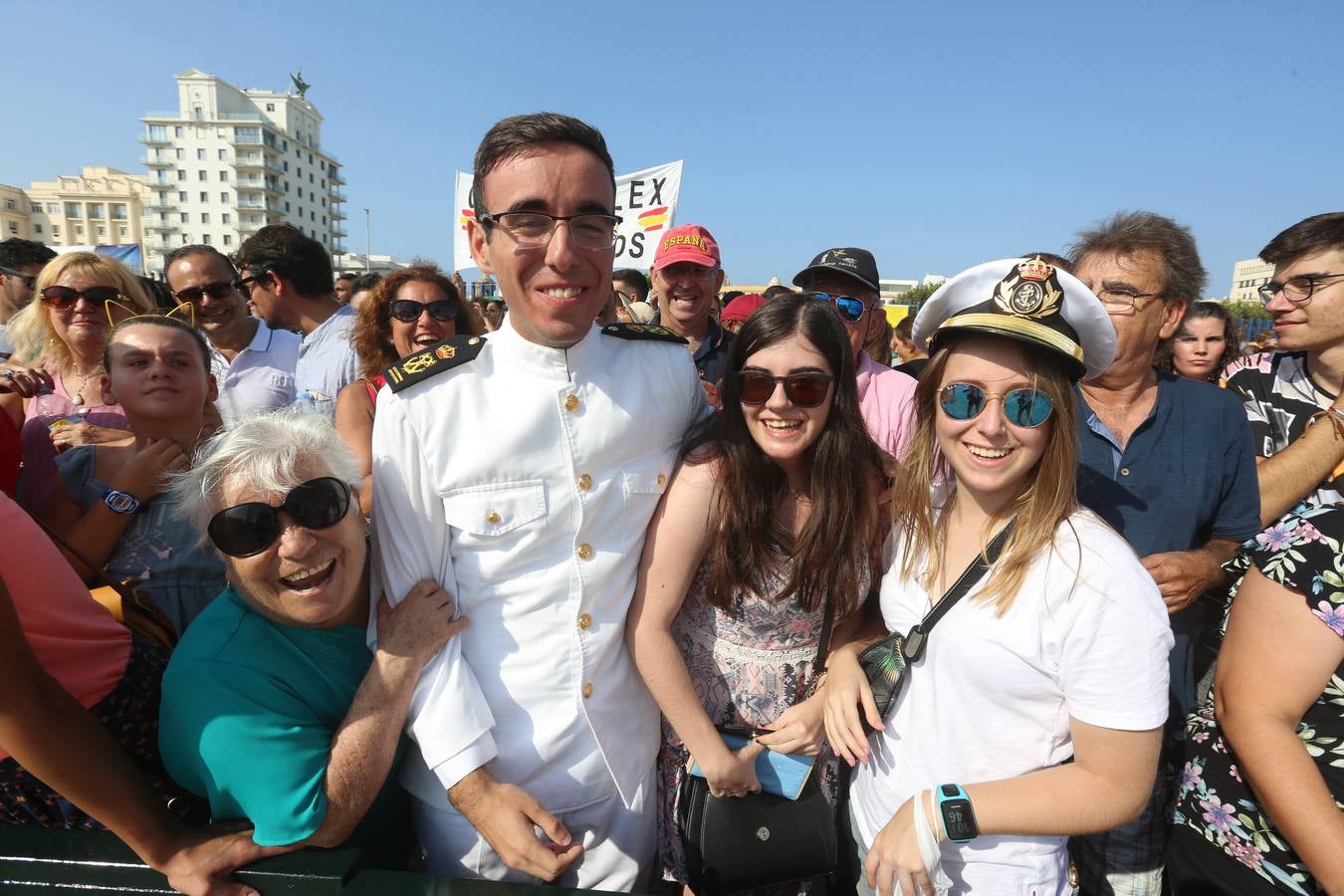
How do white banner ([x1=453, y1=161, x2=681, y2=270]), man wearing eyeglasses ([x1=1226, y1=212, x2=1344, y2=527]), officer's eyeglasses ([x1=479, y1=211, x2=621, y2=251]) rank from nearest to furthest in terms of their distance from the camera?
officer's eyeglasses ([x1=479, y1=211, x2=621, y2=251]) < man wearing eyeglasses ([x1=1226, y1=212, x2=1344, y2=527]) < white banner ([x1=453, y1=161, x2=681, y2=270])

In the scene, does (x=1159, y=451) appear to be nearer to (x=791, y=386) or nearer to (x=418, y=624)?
(x=791, y=386)

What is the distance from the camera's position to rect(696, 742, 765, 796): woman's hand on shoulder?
193cm

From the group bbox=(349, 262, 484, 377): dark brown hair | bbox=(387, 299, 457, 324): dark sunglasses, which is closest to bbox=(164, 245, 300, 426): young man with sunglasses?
bbox=(349, 262, 484, 377): dark brown hair

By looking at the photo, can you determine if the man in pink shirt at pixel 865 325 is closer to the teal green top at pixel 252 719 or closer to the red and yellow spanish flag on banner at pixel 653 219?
the teal green top at pixel 252 719

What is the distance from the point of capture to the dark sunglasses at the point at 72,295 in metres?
3.16

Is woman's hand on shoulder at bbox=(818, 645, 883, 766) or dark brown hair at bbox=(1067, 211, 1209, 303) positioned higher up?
dark brown hair at bbox=(1067, 211, 1209, 303)

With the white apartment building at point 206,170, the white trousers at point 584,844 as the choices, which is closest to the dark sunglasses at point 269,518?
the white trousers at point 584,844

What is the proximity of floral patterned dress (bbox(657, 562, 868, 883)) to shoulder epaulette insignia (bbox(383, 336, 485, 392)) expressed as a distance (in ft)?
3.13

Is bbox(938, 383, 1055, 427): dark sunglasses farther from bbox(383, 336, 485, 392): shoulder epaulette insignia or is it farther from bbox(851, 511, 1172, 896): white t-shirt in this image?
bbox(383, 336, 485, 392): shoulder epaulette insignia

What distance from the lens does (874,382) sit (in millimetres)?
3146

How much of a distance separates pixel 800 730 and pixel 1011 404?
3.71 feet

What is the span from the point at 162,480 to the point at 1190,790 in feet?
11.3

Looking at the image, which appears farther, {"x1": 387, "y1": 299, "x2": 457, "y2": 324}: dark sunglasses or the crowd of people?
{"x1": 387, "y1": 299, "x2": 457, "y2": 324}: dark sunglasses

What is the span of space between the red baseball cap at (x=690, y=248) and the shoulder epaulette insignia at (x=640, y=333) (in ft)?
8.86
